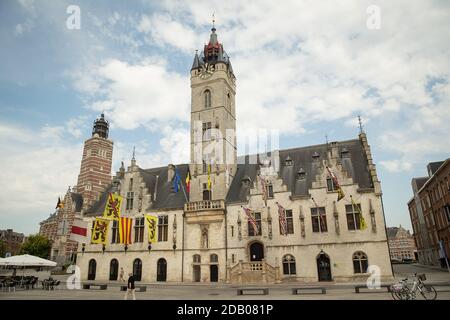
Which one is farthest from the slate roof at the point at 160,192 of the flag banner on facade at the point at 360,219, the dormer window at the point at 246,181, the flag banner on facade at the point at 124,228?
the flag banner on facade at the point at 360,219

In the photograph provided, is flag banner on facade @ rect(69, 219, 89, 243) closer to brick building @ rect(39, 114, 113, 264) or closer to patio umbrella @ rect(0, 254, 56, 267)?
patio umbrella @ rect(0, 254, 56, 267)

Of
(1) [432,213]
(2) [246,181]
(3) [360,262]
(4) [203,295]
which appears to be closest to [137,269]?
(2) [246,181]

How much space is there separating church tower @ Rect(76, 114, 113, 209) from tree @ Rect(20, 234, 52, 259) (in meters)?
13.6

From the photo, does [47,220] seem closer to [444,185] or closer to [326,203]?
[326,203]

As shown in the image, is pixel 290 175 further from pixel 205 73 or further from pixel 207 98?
pixel 205 73

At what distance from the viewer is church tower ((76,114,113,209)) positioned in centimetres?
7100

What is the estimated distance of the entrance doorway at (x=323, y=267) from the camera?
2961cm

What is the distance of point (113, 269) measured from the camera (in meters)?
37.2

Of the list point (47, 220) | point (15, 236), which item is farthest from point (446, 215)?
point (15, 236)

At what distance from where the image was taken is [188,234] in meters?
34.9

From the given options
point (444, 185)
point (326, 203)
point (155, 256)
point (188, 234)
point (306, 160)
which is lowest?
point (155, 256)

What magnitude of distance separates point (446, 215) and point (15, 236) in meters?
144

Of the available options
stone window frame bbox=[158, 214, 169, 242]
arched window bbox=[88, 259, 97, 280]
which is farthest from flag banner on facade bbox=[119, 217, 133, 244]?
arched window bbox=[88, 259, 97, 280]

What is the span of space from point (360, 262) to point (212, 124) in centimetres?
2269
